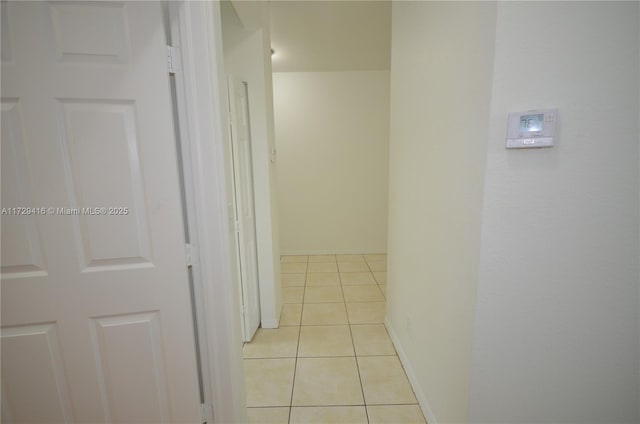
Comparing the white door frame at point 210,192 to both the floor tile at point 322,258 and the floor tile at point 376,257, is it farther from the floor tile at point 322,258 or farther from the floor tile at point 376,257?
the floor tile at point 376,257

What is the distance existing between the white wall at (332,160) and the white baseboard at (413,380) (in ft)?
7.15

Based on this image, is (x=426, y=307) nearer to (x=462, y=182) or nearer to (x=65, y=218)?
(x=462, y=182)

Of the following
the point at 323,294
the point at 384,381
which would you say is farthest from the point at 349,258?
the point at 384,381

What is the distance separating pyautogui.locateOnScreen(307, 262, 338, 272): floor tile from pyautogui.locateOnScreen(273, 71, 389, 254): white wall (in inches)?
16.5

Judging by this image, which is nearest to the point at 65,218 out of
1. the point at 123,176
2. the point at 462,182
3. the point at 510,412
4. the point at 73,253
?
the point at 73,253

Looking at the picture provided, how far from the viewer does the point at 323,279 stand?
3244mm

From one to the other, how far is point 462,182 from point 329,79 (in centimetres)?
327

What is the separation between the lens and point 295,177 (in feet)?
13.1

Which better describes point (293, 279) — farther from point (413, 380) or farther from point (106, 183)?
point (106, 183)

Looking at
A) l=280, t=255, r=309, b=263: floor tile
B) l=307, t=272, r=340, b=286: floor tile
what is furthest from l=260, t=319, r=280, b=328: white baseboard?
l=280, t=255, r=309, b=263: floor tile

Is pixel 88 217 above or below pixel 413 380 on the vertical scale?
above

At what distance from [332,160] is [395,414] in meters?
3.17

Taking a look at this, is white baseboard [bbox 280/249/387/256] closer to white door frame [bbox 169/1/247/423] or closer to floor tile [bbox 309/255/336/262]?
floor tile [bbox 309/255/336/262]

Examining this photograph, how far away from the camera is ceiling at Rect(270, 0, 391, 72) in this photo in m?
2.28
